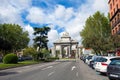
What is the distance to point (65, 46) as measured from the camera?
15675cm

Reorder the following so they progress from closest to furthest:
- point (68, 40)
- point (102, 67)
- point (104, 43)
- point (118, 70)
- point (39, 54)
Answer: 1. point (118, 70)
2. point (102, 67)
3. point (104, 43)
4. point (39, 54)
5. point (68, 40)

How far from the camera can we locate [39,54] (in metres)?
73.4

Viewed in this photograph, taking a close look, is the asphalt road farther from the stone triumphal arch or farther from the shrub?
the stone triumphal arch

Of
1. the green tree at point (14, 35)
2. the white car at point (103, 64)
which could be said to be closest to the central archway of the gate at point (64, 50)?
the green tree at point (14, 35)

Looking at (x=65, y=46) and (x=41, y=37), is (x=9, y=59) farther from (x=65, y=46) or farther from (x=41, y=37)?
(x=65, y=46)

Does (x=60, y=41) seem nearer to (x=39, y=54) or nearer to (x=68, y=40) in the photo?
→ (x=68, y=40)

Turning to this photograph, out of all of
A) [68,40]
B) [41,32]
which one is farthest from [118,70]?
[68,40]

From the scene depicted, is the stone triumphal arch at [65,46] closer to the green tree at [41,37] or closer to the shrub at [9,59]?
the green tree at [41,37]

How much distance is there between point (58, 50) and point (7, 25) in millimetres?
63882

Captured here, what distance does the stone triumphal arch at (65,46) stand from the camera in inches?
6029

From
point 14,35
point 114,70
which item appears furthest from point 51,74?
point 14,35

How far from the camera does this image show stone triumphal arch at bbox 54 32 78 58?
502ft

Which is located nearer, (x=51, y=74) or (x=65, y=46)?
(x=51, y=74)

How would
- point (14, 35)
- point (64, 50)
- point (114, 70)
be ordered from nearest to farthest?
point (114, 70) → point (14, 35) → point (64, 50)
